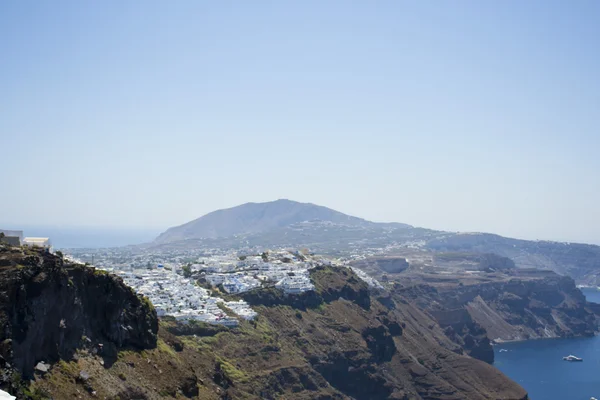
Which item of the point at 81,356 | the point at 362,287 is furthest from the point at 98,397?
the point at 362,287

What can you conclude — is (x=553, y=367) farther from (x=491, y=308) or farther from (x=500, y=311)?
(x=500, y=311)

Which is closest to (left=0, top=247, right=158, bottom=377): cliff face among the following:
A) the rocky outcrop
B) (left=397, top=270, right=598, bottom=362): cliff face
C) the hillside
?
the rocky outcrop

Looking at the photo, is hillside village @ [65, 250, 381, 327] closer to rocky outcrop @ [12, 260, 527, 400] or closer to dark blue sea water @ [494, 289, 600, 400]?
rocky outcrop @ [12, 260, 527, 400]

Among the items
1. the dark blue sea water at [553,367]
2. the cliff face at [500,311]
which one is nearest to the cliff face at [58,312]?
the dark blue sea water at [553,367]

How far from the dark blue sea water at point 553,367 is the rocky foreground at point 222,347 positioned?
15613 millimetres

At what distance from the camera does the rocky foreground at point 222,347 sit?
30.7 m

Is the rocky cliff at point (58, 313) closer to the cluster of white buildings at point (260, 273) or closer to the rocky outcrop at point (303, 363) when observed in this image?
the rocky outcrop at point (303, 363)

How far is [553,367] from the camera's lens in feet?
444

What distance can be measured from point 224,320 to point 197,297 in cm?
889

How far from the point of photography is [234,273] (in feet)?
338

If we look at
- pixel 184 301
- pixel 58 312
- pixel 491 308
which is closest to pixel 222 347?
pixel 184 301

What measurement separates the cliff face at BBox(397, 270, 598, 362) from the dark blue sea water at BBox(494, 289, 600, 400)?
6.41 meters

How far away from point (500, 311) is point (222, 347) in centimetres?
12830

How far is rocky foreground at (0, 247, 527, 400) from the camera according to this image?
101ft
